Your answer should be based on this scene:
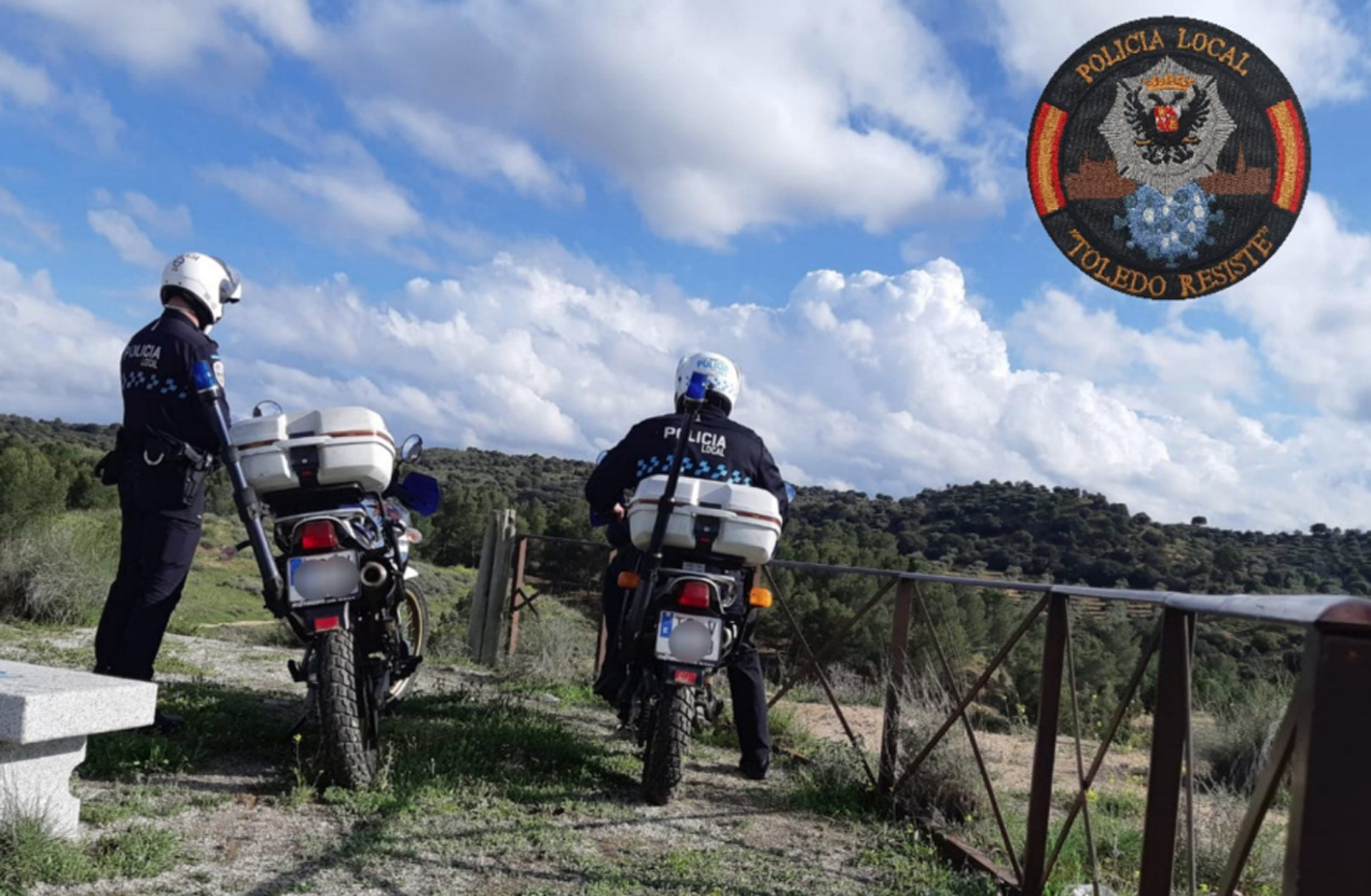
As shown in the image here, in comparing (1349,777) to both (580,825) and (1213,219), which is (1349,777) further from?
(1213,219)

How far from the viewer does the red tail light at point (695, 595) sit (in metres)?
4.50

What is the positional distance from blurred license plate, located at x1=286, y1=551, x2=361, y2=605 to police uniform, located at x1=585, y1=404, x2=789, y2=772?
3.95 ft

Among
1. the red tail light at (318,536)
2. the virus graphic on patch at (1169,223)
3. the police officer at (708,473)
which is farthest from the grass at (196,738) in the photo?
the virus graphic on patch at (1169,223)

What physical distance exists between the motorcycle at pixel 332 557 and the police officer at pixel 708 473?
97 centimetres

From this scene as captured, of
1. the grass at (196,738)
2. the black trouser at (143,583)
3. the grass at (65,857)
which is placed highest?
the black trouser at (143,583)

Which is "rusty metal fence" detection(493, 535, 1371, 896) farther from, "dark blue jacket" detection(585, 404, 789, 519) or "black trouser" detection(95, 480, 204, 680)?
"black trouser" detection(95, 480, 204, 680)

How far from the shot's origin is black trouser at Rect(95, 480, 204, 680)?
4.61 m

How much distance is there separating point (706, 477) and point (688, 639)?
0.76 m

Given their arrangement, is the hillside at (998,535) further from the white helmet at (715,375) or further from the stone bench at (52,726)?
the stone bench at (52,726)

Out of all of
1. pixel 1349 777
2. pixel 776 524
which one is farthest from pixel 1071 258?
pixel 1349 777

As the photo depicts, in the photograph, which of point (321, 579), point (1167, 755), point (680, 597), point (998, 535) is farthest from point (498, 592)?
point (998, 535)

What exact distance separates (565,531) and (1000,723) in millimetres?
13259

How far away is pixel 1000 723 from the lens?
1146 cm

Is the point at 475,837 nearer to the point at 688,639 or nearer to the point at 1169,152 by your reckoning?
the point at 688,639
